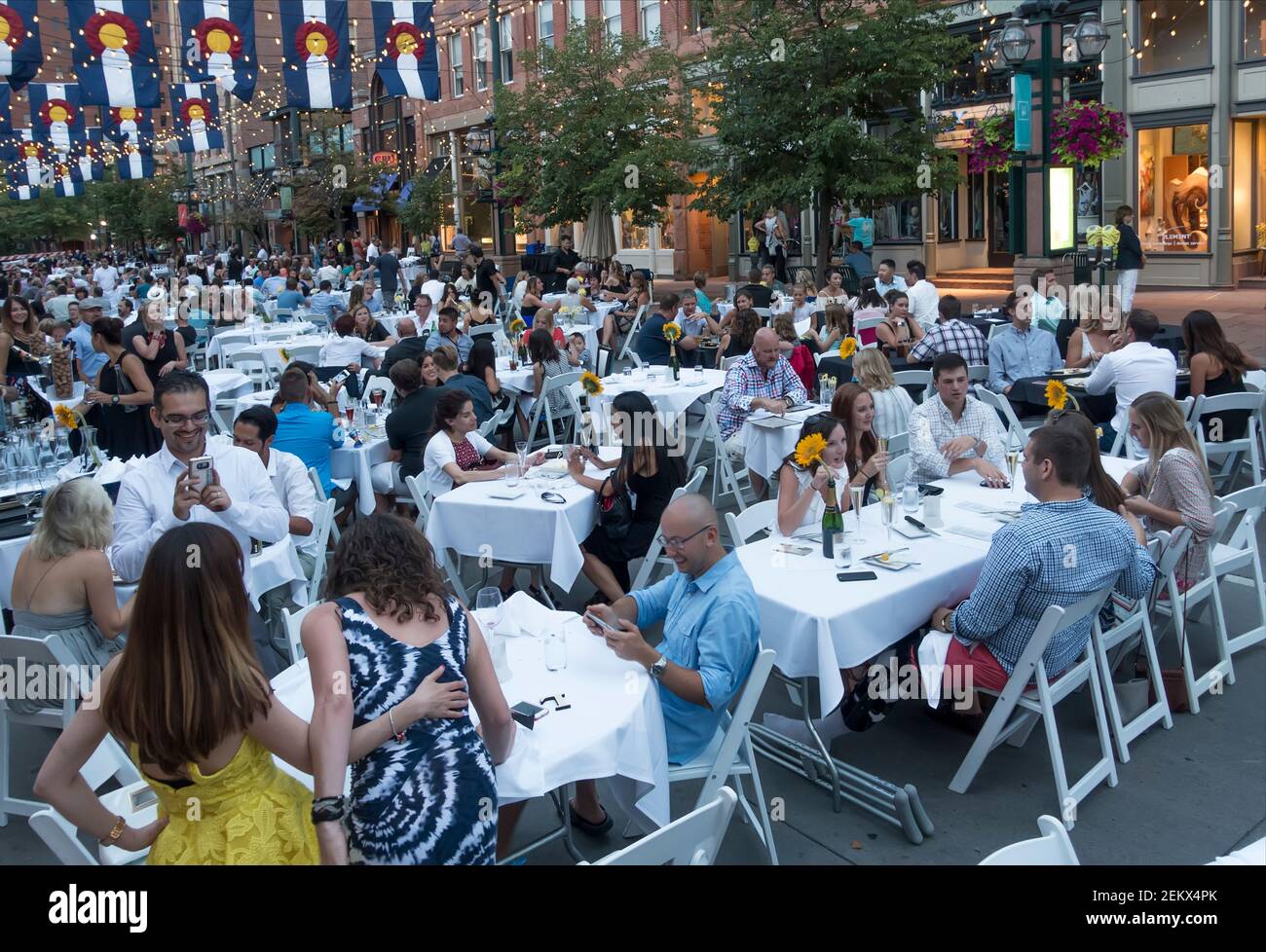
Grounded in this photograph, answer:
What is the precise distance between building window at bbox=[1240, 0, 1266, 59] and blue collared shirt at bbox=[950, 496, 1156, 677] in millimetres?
18949

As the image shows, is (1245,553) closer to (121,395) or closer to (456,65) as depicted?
(121,395)

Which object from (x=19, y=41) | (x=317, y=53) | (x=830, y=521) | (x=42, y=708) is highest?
(x=19, y=41)

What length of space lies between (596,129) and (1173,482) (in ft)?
59.2

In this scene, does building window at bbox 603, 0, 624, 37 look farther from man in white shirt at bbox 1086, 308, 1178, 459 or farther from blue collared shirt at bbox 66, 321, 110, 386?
man in white shirt at bbox 1086, 308, 1178, 459

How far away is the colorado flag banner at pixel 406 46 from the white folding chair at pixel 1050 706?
48.1 feet

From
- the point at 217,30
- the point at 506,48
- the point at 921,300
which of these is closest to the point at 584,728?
the point at 921,300

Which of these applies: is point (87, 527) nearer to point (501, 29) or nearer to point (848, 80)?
point (848, 80)

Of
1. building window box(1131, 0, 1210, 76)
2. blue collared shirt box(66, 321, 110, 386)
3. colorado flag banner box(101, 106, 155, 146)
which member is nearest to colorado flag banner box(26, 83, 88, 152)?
colorado flag banner box(101, 106, 155, 146)

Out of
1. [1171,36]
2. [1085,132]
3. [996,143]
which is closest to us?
[1085,132]

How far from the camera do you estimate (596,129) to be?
845 inches

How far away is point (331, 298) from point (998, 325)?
9.87 m

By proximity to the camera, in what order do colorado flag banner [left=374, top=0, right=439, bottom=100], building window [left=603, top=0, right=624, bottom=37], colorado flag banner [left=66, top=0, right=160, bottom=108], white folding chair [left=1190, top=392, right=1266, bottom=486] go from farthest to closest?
building window [left=603, top=0, right=624, bottom=37] < colorado flag banner [left=374, top=0, right=439, bottom=100] < colorado flag banner [left=66, top=0, right=160, bottom=108] < white folding chair [left=1190, top=392, right=1266, bottom=486]

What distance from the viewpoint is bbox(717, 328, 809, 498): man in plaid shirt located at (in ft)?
26.7

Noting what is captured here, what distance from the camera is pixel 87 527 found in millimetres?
4473
